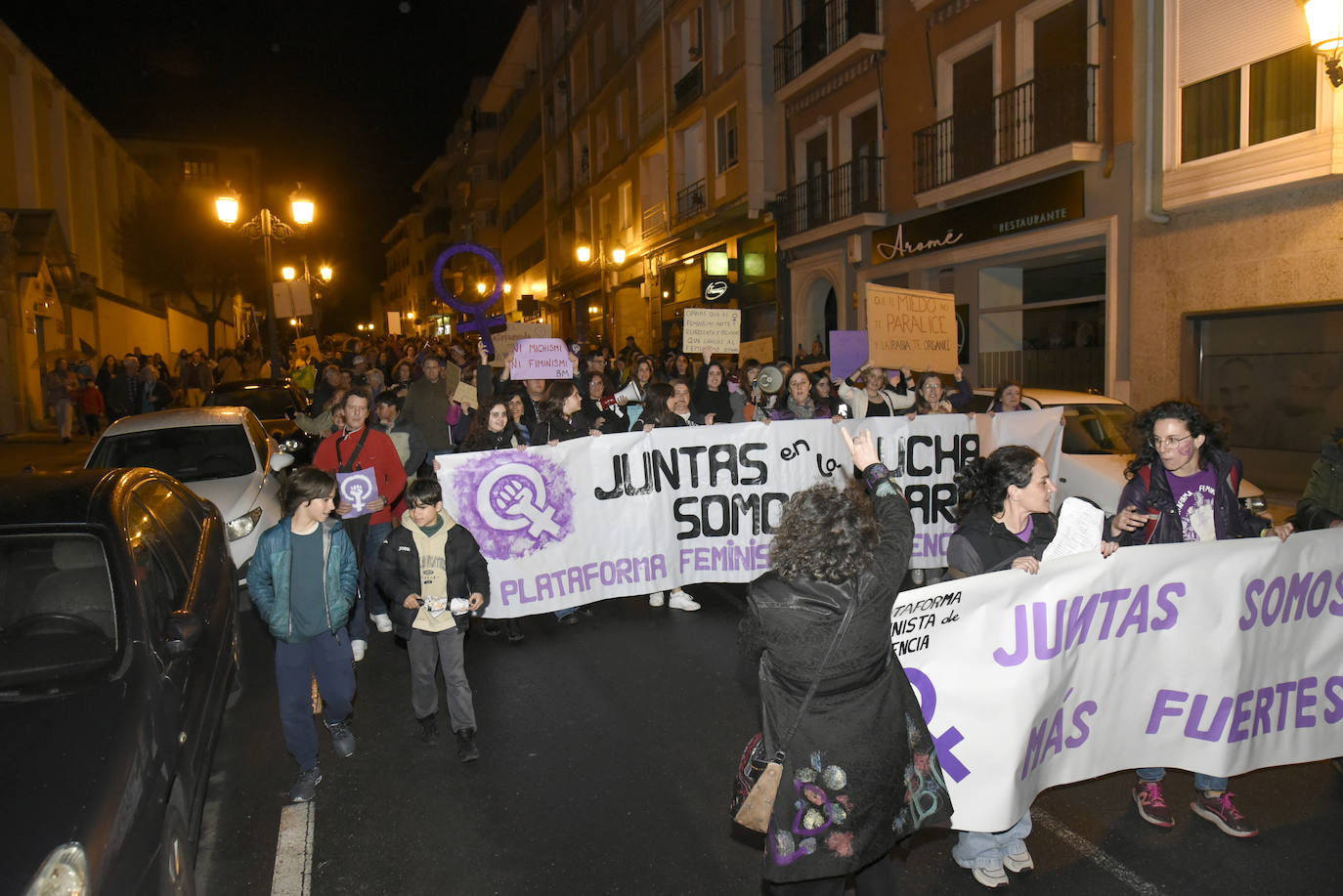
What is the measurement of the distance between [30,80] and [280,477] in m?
24.0

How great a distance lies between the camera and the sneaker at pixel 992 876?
3725 mm

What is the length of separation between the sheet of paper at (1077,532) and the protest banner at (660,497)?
383 cm

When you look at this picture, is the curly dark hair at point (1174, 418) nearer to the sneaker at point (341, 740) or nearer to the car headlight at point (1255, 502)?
the sneaker at point (341, 740)

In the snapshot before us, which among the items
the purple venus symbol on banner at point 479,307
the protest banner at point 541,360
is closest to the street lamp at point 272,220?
the purple venus symbol on banner at point 479,307

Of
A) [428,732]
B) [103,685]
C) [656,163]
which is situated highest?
[656,163]

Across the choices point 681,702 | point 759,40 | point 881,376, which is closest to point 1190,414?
point 681,702

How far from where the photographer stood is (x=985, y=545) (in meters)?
3.84

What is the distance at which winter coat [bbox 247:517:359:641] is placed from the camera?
4.77m

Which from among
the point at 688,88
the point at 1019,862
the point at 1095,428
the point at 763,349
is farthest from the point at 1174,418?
the point at 688,88

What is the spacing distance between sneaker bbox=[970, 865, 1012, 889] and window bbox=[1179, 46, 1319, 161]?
12.0m

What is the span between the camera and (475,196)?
5928cm

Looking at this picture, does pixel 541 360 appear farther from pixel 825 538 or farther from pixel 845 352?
pixel 825 538

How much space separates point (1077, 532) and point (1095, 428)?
22.3 feet

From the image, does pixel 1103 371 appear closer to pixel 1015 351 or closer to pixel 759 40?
pixel 1015 351
